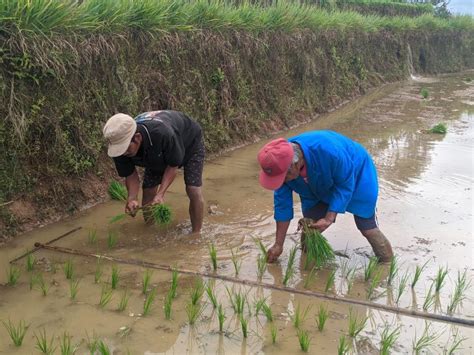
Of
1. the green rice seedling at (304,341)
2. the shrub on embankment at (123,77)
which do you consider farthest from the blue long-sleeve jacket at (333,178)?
the shrub on embankment at (123,77)

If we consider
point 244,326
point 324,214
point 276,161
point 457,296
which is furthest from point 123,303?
point 457,296

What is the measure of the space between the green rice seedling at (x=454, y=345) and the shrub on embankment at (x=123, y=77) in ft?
11.6

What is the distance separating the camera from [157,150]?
13.4ft

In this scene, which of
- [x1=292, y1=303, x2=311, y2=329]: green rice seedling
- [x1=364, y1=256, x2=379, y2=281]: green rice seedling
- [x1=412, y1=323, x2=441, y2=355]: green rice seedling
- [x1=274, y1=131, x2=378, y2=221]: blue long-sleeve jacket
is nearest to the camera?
[x1=412, y1=323, x2=441, y2=355]: green rice seedling

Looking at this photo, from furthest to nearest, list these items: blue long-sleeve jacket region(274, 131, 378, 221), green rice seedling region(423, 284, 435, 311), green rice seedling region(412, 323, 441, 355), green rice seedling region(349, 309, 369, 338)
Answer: blue long-sleeve jacket region(274, 131, 378, 221)
green rice seedling region(423, 284, 435, 311)
green rice seedling region(349, 309, 369, 338)
green rice seedling region(412, 323, 441, 355)

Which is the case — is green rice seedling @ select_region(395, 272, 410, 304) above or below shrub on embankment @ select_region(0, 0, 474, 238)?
below

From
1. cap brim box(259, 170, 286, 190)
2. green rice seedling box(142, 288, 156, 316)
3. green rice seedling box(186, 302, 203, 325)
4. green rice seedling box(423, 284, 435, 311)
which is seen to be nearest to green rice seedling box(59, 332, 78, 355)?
green rice seedling box(142, 288, 156, 316)

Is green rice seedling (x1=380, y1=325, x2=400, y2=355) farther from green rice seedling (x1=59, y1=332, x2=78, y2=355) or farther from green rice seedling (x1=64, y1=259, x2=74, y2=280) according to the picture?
green rice seedling (x1=64, y1=259, x2=74, y2=280)

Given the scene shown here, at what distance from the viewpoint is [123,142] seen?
12.5ft

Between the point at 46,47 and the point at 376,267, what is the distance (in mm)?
3466

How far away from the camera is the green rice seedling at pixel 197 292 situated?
3.48 metres

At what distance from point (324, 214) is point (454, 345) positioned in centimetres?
143

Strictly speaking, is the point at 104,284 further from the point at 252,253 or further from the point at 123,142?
the point at 252,253

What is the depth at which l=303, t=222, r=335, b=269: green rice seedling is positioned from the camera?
3967 millimetres
